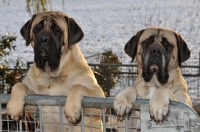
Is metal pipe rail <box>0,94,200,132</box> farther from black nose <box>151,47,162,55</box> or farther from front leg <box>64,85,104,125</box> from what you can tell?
black nose <box>151,47,162,55</box>

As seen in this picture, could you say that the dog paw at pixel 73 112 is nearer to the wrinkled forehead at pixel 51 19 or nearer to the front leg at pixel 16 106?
the front leg at pixel 16 106

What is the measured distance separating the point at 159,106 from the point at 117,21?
56.6 feet

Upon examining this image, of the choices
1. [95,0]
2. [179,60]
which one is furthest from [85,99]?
[95,0]

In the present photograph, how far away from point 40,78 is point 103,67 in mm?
3206

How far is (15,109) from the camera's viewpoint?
3.15 meters

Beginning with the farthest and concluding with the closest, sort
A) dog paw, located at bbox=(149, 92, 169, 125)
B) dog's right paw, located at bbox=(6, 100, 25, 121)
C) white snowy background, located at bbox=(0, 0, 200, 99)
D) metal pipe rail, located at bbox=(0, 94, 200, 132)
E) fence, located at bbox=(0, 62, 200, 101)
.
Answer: white snowy background, located at bbox=(0, 0, 200, 99) → fence, located at bbox=(0, 62, 200, 101) → dog's right paw, located at bbox=(6, 100, 25, 121) → dog paw, located at bbox=(149, 92, 169, 125) → metal pipe rail, located at bbox=(0, 94, 200, 132)

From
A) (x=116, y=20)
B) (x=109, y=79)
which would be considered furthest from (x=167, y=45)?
(x=116, y=20)

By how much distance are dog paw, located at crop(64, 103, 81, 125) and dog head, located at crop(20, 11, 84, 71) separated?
2.89 ft

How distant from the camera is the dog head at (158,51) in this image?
3809mm

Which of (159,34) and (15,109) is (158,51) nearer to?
(159,34)

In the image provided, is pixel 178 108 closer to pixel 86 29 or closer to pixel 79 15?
pixel 86 29

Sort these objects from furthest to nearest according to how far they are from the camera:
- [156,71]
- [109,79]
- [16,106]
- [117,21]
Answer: [117,21] < [109,79] < [156,71] < [16,106]

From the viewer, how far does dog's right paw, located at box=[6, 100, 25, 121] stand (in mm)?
3147

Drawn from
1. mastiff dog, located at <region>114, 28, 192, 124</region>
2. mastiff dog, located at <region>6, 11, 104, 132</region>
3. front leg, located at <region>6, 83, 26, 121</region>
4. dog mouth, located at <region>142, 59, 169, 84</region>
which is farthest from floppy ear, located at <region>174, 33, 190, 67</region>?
front leg, located at <region>6, 83, 26, 121</region>
